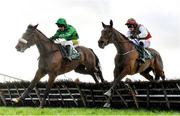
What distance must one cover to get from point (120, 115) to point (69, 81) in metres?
4.13

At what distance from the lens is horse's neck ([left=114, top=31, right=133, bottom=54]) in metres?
15.0

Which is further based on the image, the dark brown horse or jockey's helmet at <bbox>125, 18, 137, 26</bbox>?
jockey's helmet at <bbox>125, 18, 137, 26</bbox>

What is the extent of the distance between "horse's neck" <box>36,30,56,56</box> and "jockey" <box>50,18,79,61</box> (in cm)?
39

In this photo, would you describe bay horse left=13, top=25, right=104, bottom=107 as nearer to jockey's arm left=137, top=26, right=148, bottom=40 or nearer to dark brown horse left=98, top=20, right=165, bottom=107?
dark brown horse left=98, top=20, right=165, bottom=107

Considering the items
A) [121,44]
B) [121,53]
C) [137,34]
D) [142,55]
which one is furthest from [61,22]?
[142,55]

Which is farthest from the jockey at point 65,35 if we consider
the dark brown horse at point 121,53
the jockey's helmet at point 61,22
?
the dark brown horse at point 121,53

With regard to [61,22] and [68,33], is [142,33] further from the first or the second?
[61,22]

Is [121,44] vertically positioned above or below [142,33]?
below

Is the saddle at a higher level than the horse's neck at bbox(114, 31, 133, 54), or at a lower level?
lower

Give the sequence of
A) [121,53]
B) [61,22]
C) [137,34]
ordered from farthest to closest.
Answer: [137,34]
[61,22]
[121,53]

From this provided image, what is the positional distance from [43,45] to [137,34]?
2.95 m

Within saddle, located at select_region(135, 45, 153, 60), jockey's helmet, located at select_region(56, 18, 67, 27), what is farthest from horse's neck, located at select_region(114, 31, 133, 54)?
jockey's helmet, located at select_region(56, 18, 67, 27)

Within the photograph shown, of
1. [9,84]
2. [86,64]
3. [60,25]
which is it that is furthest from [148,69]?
[9,84]

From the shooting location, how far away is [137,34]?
52.3ft
